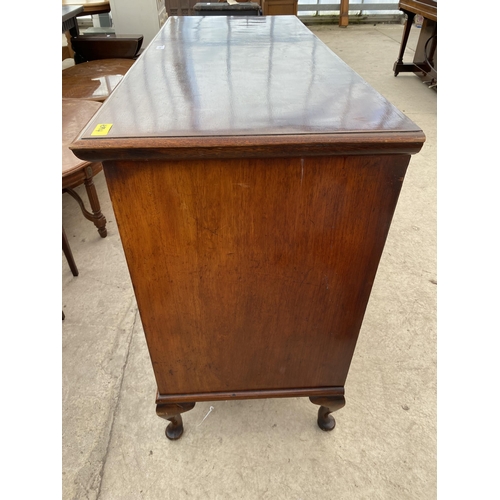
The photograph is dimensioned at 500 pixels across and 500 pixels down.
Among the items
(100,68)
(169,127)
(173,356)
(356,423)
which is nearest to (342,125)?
(169,127)

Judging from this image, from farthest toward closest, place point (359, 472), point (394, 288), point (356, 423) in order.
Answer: point (394, 288) → point (356, 423) → point (359, 472)

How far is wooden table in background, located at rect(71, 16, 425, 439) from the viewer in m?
0.74

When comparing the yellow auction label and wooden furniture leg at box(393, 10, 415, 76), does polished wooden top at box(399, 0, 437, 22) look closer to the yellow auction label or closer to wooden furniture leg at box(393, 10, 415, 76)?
wooden furniture leg at box(393, 10, 415, 76)

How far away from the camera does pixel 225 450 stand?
128 centimetres

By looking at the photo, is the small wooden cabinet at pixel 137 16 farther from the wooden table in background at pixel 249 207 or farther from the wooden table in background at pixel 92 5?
the wooden table in background at pixel 249 207

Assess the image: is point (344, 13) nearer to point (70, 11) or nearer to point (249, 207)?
→ point (70, 11)

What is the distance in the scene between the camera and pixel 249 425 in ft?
4.44

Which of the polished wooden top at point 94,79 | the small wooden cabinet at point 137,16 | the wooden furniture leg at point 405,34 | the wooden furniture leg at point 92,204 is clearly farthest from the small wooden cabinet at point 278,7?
the wooden furniture leg at point 92,204

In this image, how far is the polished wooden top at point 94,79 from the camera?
2.50m

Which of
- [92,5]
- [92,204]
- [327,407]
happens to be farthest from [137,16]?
[327,407]

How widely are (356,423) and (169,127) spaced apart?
1161mm

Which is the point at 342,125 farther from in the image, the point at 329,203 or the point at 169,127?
the point at 169,127

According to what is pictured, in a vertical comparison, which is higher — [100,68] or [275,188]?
[275,188]

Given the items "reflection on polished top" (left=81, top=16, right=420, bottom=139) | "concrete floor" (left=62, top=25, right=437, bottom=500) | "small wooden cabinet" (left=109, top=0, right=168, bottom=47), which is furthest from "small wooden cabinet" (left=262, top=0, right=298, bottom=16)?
"concrete floor" (left=62, top=25, right=437, bottom=500)
